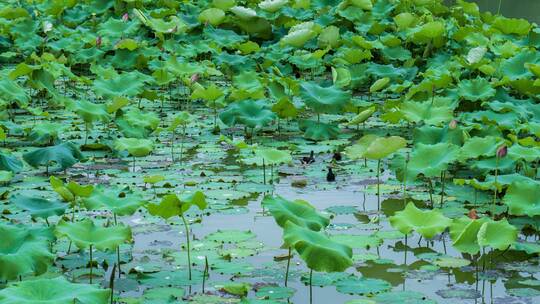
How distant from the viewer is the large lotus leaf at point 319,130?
4.36 meters

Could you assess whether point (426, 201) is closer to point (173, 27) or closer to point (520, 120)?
point (520, 120)

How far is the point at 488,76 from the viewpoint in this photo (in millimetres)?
5145

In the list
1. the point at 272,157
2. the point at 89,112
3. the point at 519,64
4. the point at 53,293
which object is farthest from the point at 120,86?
the point at 53,293

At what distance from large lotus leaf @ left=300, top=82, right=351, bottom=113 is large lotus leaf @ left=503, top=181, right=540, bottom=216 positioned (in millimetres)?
1477

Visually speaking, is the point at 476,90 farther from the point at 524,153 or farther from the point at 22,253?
the point at 22,253

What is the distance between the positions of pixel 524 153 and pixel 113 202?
1487 millimetres

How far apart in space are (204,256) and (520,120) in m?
1.89

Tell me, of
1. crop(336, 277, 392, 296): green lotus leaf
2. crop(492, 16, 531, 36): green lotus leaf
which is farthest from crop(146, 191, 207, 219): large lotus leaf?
crop(492, 16, 531, 36): green lotus leaf

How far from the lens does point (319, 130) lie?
4.38 metres

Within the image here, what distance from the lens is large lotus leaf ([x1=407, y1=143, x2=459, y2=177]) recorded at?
127 inches

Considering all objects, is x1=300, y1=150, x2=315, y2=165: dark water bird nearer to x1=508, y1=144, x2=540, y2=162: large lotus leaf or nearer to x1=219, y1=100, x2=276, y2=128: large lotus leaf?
x1=219, y1=100, x2=276, y2=128: large lotus leaf

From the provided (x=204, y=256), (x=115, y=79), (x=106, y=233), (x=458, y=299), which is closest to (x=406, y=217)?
(x=458, y=299)

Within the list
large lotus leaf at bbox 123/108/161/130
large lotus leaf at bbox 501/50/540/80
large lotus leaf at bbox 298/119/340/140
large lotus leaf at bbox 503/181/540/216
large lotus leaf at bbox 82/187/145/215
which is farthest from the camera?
large lotus leaf at bbox 501/50/540/80

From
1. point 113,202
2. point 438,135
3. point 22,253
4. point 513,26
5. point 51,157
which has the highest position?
point 513,26
